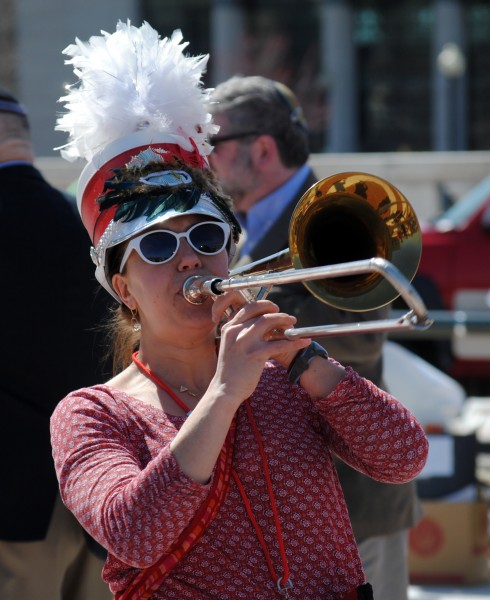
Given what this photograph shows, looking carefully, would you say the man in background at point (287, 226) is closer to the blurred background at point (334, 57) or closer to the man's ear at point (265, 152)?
the man's ear at point (265, 152)

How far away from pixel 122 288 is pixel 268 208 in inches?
58.0

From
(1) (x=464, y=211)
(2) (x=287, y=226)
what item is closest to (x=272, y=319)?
(2) (x=287, y=226)

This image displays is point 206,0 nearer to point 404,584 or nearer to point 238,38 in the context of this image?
point 238,38

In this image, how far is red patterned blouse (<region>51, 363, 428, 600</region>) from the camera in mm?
2006

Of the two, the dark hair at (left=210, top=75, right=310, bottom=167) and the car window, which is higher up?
the dark hair at (left=210, top=75, right=310, bottom=167)

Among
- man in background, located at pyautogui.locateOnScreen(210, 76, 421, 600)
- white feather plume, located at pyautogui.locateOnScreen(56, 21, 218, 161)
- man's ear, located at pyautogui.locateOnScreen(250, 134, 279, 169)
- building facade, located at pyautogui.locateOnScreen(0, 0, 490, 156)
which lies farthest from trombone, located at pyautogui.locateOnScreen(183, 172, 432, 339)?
building facade, located at pyautogui.locateOnScreen(0, 0, 490, 156)

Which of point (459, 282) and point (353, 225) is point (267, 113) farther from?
point (459, 282)

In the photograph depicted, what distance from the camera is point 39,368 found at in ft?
10.6

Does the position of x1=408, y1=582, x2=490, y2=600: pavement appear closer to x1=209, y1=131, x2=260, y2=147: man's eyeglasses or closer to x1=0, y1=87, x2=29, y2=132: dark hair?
x1=209, y1=131, x2=260, y2=147: man's eyeglasses

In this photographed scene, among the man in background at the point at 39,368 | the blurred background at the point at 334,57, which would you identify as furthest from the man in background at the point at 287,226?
the blurred background at the point at 334,57

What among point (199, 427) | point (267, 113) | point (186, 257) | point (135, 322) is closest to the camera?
point (199, 427)

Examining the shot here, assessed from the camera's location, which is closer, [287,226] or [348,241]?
[348,241]

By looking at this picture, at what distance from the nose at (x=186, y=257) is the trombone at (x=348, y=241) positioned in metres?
0.04

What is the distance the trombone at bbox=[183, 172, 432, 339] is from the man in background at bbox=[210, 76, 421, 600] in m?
1.05
